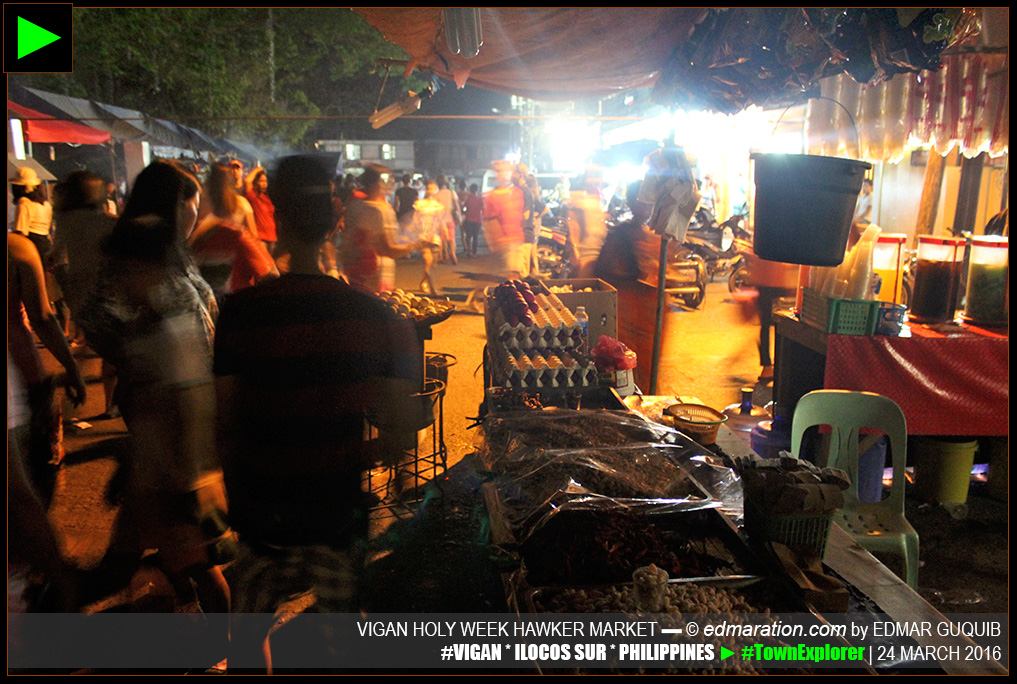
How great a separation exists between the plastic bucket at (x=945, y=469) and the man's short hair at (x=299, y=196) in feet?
15.0

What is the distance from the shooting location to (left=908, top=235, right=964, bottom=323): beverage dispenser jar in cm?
464

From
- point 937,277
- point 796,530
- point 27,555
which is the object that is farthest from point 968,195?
point 27,555

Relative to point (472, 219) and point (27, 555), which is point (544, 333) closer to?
point (27, 555)

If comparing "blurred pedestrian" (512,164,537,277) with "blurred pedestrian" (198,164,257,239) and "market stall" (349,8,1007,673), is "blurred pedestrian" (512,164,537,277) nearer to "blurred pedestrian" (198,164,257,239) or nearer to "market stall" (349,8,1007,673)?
"blurred pedestrian" (198,164,257,239)

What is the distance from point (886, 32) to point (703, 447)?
2.36 m

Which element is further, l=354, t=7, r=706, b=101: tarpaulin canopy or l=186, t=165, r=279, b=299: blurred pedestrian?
l=186, t=165, r=279, b=299: blurred pedestrian

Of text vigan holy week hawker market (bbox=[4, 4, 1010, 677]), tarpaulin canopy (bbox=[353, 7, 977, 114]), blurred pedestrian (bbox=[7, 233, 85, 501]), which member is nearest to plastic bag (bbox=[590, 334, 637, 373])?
text vigan holy week hawker market (bbox=[4, 4, 1010, 677])

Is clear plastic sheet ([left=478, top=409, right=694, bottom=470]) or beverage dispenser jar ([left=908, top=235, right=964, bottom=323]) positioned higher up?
beverage dispenser jar ([left=908, top=235, right=964, bottom=323])

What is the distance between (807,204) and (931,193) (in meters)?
9.54

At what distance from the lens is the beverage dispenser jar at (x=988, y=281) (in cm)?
445

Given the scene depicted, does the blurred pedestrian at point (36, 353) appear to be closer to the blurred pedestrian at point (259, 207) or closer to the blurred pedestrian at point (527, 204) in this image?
the blurred pedestrian at point (259, 207)

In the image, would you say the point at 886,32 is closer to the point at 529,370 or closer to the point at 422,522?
the point at 529,370

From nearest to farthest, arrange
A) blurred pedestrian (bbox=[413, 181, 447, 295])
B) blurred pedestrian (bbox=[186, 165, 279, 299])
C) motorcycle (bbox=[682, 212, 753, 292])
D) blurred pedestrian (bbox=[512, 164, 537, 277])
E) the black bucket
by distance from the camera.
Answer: the black bucket < blurred pedestrian (bbox=[186, 165, 279, 299]) < blurred pedestrian (bbox=[413, 181, 447, 295]) < blurred pedestrian (bbox=[512, 164, 537, 277]) < motorcycle (bbox=[682, 212, 753, 292])

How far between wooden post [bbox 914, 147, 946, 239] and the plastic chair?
8608 millimetres
